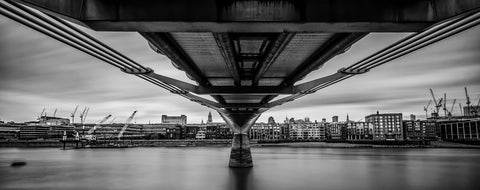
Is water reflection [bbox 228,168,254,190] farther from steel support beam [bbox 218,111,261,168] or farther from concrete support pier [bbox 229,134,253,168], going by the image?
steel support beam [bbox 218,111,261,168]

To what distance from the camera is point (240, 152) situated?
43844 mm

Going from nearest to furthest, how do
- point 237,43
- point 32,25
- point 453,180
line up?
1. point 32,25
2. point 237,43
3. point 453,180

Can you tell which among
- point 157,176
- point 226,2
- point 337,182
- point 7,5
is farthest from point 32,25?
point 157,176

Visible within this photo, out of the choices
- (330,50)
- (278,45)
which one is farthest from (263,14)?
(330,50)

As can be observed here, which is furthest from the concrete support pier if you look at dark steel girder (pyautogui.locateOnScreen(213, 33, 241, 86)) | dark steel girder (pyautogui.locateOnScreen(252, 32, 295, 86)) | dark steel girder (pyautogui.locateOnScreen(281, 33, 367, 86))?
dark steel girder (pyautogui.locateOnScreen(252, 32, 295, 86))

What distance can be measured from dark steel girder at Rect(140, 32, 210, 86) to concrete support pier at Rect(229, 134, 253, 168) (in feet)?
79.9

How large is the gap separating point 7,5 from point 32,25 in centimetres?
81

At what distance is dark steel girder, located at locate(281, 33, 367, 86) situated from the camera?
1118 cm

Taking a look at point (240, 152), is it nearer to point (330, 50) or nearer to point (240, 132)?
point (240, 132)

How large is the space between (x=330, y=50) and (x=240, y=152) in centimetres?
3230

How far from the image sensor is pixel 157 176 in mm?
47625

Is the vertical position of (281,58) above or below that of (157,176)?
above

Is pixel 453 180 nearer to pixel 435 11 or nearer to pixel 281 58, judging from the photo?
pixel 281 58

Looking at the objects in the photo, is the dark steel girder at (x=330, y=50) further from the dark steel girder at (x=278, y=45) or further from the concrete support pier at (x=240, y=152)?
the concrete support pier at (x=240, y=152)
